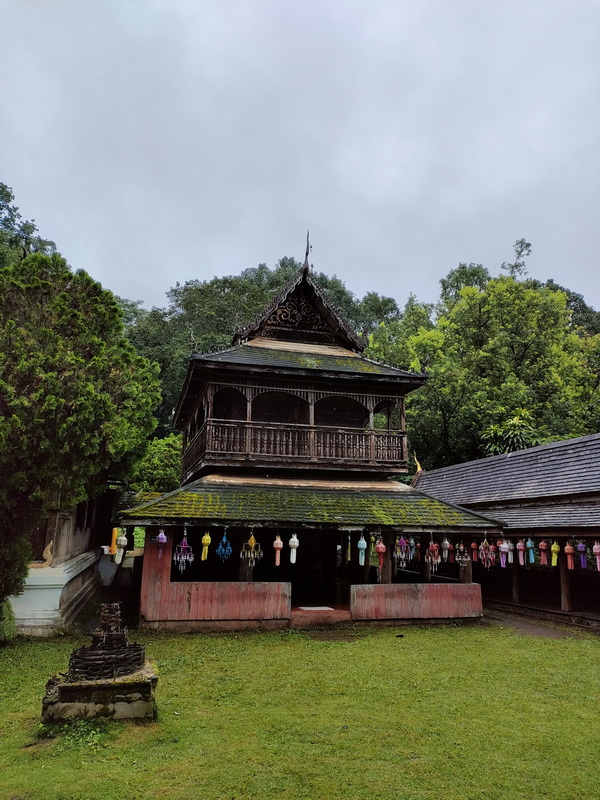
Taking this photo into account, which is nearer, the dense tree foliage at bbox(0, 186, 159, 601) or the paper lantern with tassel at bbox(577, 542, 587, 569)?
the dense tree foliage at bbox(0, 186, 159, 601)

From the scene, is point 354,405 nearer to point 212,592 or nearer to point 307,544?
point 307,544

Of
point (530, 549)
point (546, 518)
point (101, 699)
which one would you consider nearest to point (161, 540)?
point (101, 699)

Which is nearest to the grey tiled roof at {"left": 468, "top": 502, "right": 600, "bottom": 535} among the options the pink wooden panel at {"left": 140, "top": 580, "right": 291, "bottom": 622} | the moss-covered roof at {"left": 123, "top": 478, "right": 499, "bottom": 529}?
the moss-covered roof at {"left": 123, "top": 478, "right": 499, "bottom": 529}

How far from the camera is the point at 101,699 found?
6.45 m

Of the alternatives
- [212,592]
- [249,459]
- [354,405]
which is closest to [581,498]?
[354,405]

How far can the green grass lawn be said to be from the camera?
513 centimetres

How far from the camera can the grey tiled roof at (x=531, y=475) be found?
16094mm

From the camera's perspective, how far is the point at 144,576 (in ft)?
40.0

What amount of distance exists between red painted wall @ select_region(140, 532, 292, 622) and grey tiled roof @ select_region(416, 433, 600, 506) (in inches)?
360

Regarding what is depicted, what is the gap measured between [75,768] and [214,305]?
44.3 meters

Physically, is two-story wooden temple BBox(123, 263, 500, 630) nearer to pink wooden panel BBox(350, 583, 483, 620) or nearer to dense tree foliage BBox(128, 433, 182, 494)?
pink wooden panel BBox(350, 583, 483, 620)

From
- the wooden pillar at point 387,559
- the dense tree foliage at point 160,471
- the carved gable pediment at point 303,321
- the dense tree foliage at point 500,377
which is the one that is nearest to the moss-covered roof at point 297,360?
the carved gable pediment at point 303,321

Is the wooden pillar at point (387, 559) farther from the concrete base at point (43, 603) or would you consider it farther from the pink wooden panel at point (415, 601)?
the concrete base at point (43, 603)

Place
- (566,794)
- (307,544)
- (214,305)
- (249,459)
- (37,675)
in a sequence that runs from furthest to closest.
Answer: (214,305)
(307,544)
(249,459)
(37,675)
(566,794)
